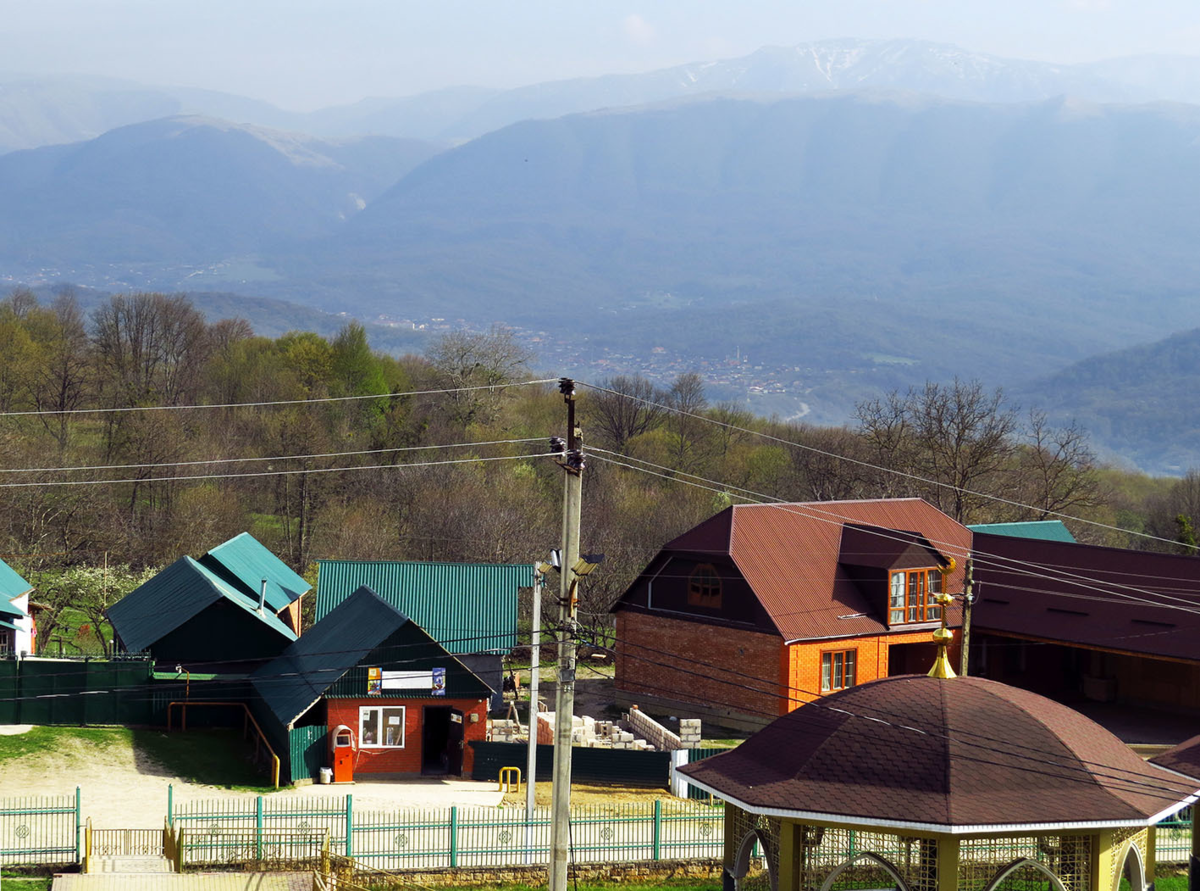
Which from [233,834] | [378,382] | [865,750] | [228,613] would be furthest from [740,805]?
[378,382]

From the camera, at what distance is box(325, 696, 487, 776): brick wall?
36125 millimetres

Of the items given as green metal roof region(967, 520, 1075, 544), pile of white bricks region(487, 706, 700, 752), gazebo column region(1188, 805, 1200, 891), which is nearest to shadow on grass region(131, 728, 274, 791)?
pile of white bricks region(487, 706, 700, 752)

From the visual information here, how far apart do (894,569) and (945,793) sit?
23.8 m

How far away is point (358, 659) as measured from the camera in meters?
36.0

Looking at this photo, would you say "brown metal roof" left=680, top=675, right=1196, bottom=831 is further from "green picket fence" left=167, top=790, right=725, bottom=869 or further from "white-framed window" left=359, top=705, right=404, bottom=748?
"white-framed window" left=359, top=705, right=404, bottom=748

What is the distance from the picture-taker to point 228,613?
141 feet

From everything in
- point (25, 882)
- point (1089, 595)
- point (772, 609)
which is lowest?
point (25, 882)

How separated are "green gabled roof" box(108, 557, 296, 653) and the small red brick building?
6567 millimetres

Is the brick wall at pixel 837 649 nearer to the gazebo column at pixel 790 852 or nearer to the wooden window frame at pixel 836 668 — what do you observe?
the wooden window frame at pixel 836 668

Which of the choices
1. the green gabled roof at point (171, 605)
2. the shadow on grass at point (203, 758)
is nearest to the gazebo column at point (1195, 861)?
the shadow on grass at point (203, 758)

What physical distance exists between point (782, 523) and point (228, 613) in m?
18.5

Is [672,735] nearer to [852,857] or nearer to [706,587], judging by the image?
[706,587]

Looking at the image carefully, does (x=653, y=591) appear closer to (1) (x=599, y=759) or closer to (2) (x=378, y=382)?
(1) (x=599, y=759)

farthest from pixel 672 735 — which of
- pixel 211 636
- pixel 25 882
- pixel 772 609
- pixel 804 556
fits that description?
pixel 25 882
